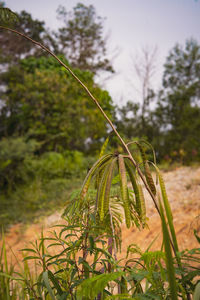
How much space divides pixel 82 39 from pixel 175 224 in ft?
22.3

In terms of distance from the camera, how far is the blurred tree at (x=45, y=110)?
6012 millimetres

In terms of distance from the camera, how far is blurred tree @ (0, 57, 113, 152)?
6.01 metres

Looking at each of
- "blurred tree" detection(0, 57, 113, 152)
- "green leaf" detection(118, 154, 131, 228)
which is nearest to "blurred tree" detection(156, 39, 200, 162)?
"blurred tree" detection(0, 57, 113, 152)

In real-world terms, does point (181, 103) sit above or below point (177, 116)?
above

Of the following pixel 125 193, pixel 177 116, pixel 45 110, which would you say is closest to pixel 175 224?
pixel 125 193

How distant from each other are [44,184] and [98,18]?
18.1 ft

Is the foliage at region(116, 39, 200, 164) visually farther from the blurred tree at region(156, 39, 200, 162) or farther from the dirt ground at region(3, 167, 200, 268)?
the dirt ground at region(3, 167, 200, 268)

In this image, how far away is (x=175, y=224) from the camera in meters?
2.26

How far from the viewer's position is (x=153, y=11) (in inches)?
58.5

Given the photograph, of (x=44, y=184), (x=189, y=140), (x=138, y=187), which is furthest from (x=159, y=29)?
(x=189, y=140)

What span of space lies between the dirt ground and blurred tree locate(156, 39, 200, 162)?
2.37 meters

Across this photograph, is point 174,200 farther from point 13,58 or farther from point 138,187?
point 13,58

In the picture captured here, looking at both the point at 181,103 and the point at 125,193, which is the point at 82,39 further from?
the point at 125,193

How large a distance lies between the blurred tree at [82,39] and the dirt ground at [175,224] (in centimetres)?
473
